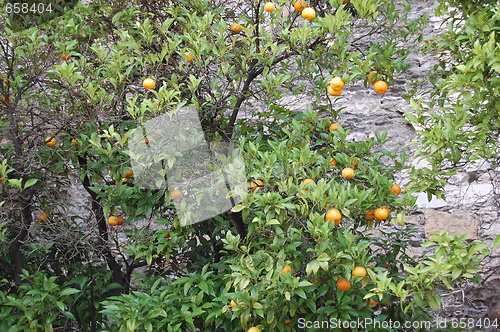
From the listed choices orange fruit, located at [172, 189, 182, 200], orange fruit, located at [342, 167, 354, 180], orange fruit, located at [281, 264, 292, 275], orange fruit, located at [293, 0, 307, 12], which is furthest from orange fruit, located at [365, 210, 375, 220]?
orange fruit, located at [293, 0, 307, 12]

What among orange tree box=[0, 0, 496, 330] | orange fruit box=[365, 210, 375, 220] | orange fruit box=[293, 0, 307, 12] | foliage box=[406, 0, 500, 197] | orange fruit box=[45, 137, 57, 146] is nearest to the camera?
foliage box=[406, 0, 500, 197]

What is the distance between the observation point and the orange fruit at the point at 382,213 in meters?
2.12

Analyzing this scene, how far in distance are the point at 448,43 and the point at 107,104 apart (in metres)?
1.75

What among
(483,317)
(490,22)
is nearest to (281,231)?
(490,22)

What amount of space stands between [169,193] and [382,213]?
937 millimetres

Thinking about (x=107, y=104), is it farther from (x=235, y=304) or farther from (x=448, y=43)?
(x=448, y=43)

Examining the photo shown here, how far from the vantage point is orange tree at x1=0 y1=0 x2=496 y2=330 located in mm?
2088

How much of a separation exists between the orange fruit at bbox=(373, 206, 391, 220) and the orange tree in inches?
1.7

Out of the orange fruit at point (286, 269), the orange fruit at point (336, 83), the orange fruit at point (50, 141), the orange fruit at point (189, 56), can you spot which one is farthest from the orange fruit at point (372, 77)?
the orange fruit at point (50, 141)

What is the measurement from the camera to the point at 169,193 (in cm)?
231

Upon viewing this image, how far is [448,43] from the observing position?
2.60 metres

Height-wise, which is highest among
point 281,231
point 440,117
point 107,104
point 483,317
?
point 107,104

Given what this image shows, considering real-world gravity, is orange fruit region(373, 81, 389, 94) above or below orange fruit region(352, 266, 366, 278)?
above

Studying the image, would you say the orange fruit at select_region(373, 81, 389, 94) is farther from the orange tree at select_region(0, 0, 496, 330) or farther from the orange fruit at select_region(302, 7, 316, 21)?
the orange fruit at select_region(302, 7, 316, 21)
